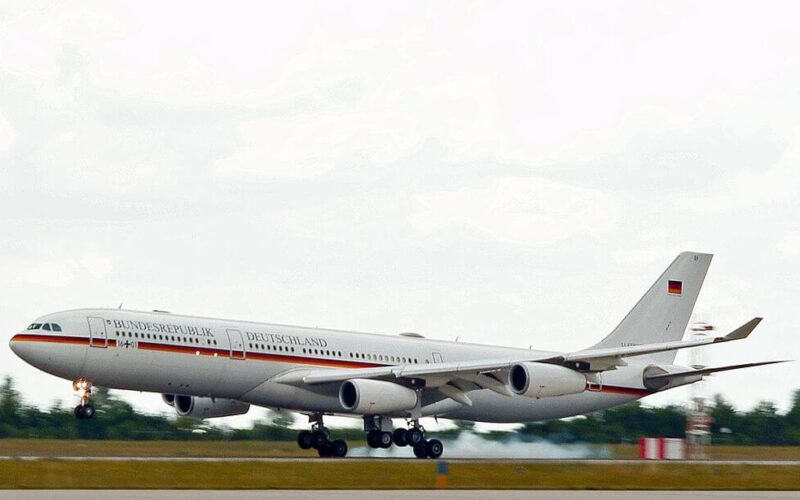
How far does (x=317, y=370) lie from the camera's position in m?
51.0

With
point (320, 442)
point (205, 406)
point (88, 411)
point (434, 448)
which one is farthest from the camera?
point (205, 406)

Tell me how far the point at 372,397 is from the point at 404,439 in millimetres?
3306

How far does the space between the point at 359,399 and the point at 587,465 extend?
827cm

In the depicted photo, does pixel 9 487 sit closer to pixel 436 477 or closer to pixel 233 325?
pixel 436 477

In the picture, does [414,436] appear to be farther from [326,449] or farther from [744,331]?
[744,331]

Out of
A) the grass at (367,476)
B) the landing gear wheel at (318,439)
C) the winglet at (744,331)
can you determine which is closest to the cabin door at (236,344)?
the landing gear wheel at (318,439)

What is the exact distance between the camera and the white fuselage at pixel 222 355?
46781 mm

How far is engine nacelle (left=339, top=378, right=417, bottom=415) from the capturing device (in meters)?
48.3

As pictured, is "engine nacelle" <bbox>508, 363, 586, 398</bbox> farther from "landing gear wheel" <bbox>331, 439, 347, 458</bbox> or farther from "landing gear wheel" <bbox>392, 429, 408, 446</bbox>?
"landing gear wheel" <bbox>331, 439, 347, 458</bbox>

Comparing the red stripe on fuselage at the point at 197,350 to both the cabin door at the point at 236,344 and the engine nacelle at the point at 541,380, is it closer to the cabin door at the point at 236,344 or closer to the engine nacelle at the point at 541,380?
the cabin door at the point at 236,344

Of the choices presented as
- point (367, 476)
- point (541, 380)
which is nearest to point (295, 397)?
point (541, 380)

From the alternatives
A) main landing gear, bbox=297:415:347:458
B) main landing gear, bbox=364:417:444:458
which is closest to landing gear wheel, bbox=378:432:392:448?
main landing gear, bbox=364:417:444:458

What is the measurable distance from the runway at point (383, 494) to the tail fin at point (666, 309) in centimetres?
2327

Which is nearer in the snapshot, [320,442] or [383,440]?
[383,440]
